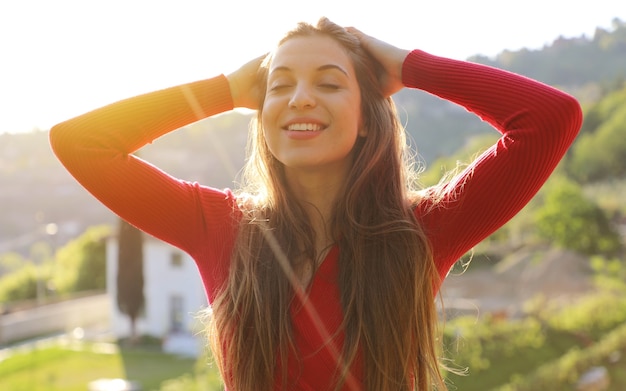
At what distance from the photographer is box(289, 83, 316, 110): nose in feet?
3.99

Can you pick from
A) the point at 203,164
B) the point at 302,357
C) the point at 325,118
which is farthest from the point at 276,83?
the point at 203,164

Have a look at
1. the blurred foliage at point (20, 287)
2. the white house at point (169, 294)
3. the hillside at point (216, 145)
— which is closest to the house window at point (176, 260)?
the white house at point (169, 294)

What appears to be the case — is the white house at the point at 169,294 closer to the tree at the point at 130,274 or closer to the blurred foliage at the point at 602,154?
the tree at the point at 130,274

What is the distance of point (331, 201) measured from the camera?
1.32 metres

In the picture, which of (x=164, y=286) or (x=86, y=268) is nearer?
(x=164, y=286)

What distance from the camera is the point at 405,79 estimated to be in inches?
52.4

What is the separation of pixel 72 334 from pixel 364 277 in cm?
2088

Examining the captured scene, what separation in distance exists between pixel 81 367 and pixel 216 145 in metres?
45.9

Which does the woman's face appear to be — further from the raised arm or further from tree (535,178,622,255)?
tree (535,178,622,255)

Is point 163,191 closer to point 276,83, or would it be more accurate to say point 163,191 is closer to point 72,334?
point 276,83

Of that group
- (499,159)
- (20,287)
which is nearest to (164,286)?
(20,287)

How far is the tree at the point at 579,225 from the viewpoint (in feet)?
59.5

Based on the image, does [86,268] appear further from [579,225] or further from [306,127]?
[306,127]

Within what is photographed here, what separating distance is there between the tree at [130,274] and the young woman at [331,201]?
14.4 m
